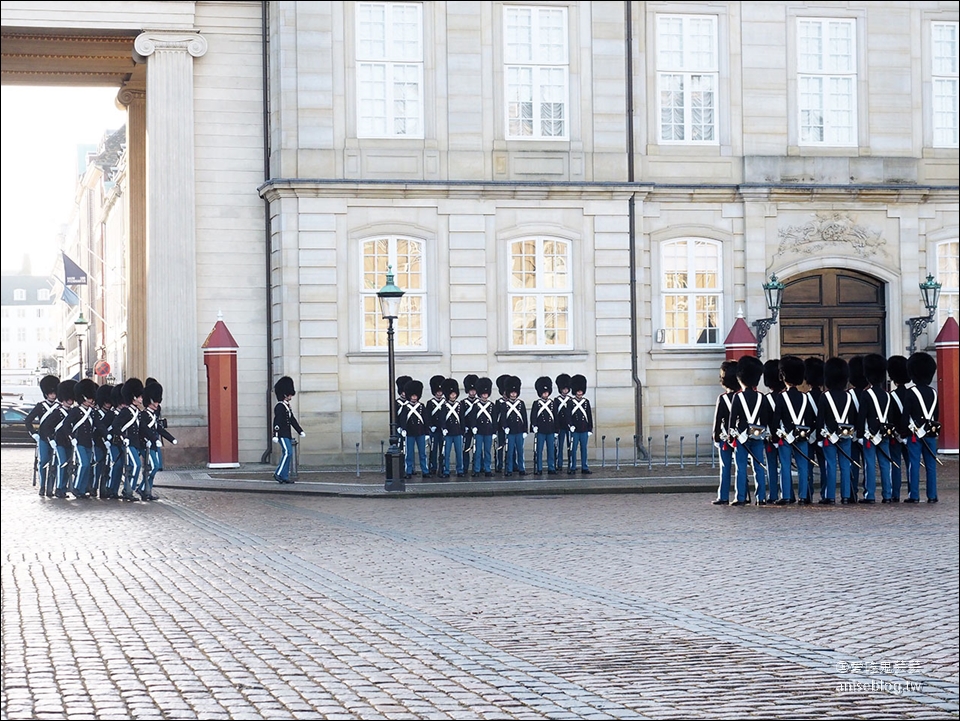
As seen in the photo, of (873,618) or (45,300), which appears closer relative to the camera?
(873,618)

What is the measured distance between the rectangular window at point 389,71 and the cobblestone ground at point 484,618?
12712 mm

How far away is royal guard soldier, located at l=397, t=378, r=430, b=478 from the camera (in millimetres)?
25078

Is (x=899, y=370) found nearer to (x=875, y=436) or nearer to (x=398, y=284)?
(x=875, y=436)

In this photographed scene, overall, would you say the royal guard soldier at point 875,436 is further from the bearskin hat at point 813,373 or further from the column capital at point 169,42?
the column capital at point 169,42

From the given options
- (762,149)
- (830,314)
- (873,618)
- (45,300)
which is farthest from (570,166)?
(873,618)

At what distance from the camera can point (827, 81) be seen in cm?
2977

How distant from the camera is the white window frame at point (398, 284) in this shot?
27641mm

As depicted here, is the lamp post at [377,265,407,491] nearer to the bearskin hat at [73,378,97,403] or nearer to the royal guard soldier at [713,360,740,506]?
the bearskin hat at [73,378,97,403]

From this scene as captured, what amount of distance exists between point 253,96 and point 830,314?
37.4ft

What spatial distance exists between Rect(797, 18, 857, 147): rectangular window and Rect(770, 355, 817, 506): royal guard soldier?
11658 millimetres

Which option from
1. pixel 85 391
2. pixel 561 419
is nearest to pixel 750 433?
pixel 561 419

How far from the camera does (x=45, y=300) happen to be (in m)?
22.8

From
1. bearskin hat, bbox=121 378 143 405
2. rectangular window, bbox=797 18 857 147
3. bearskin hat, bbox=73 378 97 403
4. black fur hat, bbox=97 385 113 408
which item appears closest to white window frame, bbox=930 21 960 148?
rectangular window, bbox=797 18 857 147

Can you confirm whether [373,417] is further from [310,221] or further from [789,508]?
[789,508]
